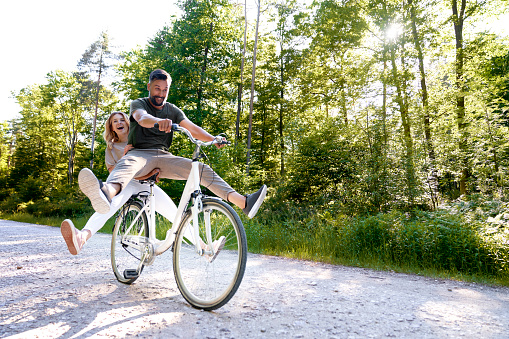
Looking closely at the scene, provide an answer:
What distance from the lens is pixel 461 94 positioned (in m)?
12.8

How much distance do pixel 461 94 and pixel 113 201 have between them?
45.9 ft

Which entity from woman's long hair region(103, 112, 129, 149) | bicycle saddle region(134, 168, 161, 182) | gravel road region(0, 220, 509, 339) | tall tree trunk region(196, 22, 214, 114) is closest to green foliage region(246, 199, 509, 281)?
gravel road region(0, 220, 509, 339)

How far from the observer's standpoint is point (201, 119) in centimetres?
1981

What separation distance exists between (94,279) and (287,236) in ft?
14.1

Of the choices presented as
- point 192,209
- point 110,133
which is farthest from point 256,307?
point 110,133

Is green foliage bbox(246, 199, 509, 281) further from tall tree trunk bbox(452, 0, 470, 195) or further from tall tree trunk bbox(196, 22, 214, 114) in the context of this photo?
tall tree trunk bbox(196, 22, 214, 114)

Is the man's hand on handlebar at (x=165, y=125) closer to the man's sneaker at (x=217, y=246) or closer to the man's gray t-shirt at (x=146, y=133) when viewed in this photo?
the man's gray t-shirt at (x=146, y=133)

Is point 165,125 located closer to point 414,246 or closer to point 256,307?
point 256,307

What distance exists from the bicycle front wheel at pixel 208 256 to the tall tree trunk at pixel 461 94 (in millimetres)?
11698

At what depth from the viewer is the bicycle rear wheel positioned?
3365 millimetres

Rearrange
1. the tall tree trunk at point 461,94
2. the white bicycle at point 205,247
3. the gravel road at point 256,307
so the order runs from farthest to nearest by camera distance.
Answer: the tall tree trunk at point 461,94 → the white bicycle at point 205,247 → the gravel road at point 256,307

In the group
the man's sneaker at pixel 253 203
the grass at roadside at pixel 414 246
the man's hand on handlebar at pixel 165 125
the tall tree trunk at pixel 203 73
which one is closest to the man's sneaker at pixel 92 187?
the man's hand on handlebar at pixel 165 125

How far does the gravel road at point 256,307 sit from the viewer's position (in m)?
2.30

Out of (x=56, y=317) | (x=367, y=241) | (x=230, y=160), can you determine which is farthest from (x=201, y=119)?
(x=56, y=317)
